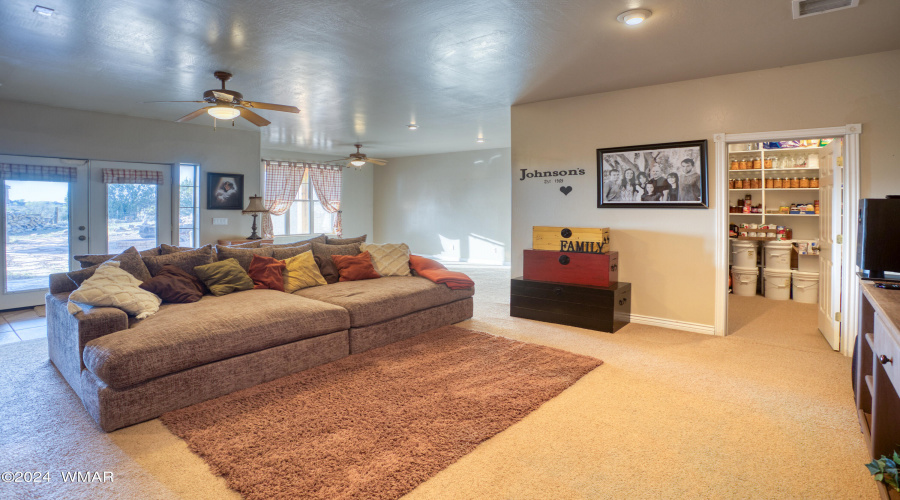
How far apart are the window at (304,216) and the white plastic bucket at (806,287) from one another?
8557 millimetres

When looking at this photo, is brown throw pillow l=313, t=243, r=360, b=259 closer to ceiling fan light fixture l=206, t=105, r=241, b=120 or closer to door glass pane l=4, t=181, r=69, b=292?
ceiling fan light fixture l=206, t=105, r=241, b=120

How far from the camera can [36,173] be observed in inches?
216

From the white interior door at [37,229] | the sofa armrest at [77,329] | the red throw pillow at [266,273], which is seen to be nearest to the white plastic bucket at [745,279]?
the red throw pillow at [266,273]

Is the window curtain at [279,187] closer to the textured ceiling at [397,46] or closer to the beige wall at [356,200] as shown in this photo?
the beige wall at [356,200]

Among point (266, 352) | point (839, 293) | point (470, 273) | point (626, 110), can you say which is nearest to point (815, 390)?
point (839, 293)

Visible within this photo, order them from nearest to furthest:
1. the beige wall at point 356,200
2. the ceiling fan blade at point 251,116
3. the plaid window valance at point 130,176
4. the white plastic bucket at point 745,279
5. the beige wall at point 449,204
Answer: the ceiling fan blade at point 251,116 < the plaid window valance at point 130,176 < the white plastic bucket at point 745,279 < the beige wall at point 449,204 < the beige wall at point 356,200

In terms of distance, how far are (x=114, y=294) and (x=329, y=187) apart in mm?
7693

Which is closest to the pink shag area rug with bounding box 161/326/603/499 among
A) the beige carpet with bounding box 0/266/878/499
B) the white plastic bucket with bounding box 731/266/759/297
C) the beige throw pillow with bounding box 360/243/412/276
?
the beige carpet with bounding box 0/266/878/499

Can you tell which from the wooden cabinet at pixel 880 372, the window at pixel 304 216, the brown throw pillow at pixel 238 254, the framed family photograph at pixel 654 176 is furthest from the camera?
the window at pixel 304 216

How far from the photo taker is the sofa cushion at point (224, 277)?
12.4ft

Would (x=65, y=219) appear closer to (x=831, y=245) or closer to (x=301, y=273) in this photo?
(x=301, y=273)

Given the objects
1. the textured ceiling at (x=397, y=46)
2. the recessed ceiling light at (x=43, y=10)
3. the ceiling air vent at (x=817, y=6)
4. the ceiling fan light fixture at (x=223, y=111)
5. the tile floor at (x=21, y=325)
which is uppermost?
the textured ceiling at (x=397, y=46)

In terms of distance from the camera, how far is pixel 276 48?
3.53 m

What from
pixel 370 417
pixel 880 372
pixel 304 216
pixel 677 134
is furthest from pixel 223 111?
pixel 304 216
